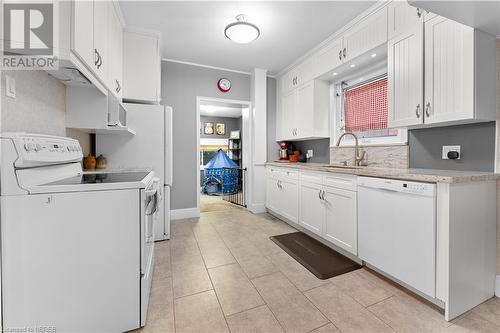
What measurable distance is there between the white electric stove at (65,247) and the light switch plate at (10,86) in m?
0.27

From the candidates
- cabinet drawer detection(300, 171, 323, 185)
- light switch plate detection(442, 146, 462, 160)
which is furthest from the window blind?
cabinet drawer detection(300, 171, 323, 185)

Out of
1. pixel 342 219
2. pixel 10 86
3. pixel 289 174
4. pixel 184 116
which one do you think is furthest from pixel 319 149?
pixel 10 86

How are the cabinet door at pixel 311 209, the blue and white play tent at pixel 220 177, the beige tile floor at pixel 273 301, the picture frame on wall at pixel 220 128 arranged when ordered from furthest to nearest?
1. the picture frame on wall at pixel 220 128
2. the blue and white play tent at pixel 220 177
3. the cabinet door at pixel 311 209
4. the beige tile floor at pixel 273 301

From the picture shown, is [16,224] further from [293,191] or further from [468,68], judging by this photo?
[468,68]

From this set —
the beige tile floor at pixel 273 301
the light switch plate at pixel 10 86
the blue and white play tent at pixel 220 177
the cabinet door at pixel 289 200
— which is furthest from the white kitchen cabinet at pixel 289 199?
the light switch plate at pixel 10 86

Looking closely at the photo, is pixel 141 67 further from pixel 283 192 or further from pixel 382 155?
pixel 382 155

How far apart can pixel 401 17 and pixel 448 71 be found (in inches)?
28.5

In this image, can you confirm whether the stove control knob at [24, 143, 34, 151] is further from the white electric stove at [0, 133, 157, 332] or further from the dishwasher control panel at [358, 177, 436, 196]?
the dishwasher control panel at [358, 177, 436, 196]

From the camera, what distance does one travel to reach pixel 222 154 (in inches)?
247

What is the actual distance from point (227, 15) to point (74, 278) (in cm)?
270

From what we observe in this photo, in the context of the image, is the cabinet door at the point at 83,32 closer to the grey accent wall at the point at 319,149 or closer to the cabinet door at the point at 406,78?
the cabinet door at the point at 406,78

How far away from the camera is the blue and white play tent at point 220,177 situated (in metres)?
5.85

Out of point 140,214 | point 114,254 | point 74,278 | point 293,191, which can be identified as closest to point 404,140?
point 293,191

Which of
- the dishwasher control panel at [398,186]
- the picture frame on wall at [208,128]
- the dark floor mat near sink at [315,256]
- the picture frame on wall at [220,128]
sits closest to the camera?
the dishwasher control panel at [398,186]
